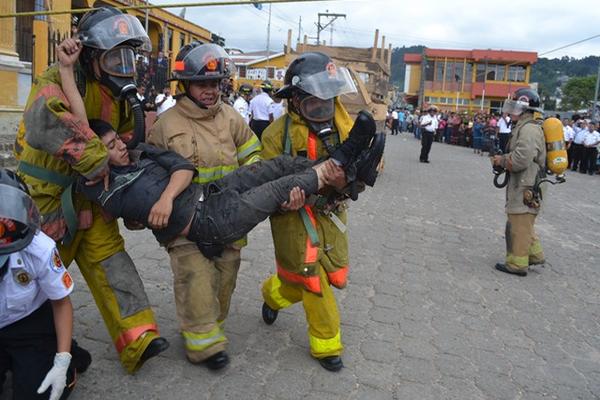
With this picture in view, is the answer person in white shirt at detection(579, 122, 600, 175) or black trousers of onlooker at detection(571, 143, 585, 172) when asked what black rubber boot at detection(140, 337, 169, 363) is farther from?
black trousers of onlooker at detection(571, 143, 585, 172)

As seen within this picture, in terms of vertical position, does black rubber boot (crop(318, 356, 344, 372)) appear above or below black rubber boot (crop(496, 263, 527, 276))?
below

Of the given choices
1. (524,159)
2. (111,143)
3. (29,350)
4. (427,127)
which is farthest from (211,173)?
(427,127)

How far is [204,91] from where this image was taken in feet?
10.2

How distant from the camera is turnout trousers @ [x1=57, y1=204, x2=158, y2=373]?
2.91 m

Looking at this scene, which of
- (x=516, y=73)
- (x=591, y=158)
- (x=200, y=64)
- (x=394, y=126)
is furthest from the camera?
(x=516, y=73)

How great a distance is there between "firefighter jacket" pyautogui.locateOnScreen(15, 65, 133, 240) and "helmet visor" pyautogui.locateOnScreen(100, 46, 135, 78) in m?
0.15

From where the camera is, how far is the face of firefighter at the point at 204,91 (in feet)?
10.1

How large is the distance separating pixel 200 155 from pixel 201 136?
0.12 metres

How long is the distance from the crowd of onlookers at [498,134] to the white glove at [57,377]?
5.30 metres

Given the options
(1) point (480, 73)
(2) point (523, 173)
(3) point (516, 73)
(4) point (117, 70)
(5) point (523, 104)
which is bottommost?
(2) point (523, 173)

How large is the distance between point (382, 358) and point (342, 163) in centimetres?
133

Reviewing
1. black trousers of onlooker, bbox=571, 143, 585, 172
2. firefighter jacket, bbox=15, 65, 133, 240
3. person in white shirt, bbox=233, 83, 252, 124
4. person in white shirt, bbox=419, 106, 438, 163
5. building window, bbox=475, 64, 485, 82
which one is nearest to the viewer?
firefighter jacket, bbox=15, 65, 133, 240

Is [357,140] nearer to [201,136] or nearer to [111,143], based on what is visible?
[201,136]

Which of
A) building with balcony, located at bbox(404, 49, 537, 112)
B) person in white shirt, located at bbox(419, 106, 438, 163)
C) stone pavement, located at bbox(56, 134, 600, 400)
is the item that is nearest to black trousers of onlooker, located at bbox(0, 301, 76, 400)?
stone pavement, located at bbox(56, 134, 600, 400)
